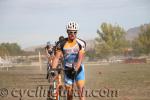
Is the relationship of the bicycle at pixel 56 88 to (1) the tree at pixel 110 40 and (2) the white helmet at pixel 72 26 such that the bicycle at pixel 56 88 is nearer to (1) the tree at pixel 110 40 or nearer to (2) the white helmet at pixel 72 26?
(2) the white helmet at pixel 72 26

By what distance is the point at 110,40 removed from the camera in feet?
401

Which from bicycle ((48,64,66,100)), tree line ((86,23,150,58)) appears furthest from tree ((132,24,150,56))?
bicycle ((48,64,66,100))

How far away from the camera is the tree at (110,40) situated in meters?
122

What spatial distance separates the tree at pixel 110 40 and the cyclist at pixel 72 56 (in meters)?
111

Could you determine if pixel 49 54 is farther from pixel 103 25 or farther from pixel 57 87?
pixel 103 25

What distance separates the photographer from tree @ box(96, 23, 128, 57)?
400 ft

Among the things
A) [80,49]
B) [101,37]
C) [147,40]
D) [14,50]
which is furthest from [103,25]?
[80,49]

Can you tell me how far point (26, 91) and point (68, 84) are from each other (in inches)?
356

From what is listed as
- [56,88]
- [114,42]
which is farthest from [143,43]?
[56,88]

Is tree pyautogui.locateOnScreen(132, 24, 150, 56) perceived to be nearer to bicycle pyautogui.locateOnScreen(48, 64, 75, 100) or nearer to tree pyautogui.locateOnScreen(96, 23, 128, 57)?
tree pyautogui.locateOnScreen(96, 23, 128, 57)

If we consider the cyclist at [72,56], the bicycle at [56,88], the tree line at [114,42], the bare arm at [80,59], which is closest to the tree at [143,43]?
the tree line at [114,42]

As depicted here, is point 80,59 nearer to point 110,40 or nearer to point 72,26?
point 72,26

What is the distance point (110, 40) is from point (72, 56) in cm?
11215

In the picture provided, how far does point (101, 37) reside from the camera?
12562 cm
